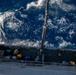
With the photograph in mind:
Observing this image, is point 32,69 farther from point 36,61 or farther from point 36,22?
point 36,22

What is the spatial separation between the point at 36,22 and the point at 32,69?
8.30m

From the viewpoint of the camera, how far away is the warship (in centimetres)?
1426

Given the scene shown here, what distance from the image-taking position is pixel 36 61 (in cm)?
1538

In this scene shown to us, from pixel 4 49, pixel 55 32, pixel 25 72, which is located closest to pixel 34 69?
pixel 25 72

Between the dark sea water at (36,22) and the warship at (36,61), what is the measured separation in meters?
3.70

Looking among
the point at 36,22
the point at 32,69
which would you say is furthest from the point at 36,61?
the point at 36,22

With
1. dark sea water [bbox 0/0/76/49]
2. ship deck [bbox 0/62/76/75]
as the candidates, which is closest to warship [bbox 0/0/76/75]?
ship deck [bbox 0/62/76/75]

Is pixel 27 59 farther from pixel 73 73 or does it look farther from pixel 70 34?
pixel 70 34

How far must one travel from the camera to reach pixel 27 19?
2252 centimetres

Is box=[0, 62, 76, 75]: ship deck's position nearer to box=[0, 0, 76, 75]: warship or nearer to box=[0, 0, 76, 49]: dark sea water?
box=[0, 0, 76, 75]: warship

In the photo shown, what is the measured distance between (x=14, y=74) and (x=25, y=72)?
61 cm

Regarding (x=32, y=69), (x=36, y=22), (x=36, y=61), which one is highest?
(x=36, y=22)

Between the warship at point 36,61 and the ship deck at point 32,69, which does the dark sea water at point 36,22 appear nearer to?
the warship at point 36,61

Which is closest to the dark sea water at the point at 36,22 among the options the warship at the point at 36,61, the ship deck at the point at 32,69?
the warship at the point at 36,61
